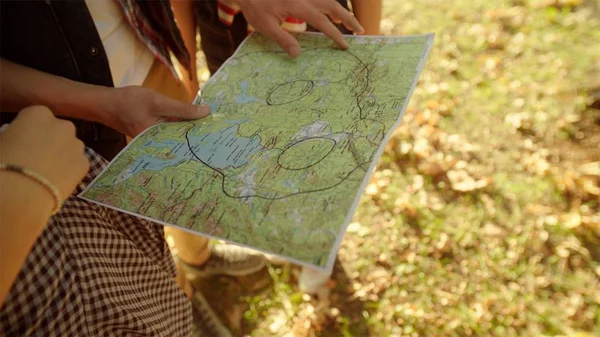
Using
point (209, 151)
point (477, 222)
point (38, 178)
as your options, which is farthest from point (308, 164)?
point (477, 222)

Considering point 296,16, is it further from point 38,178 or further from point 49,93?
point 38,178

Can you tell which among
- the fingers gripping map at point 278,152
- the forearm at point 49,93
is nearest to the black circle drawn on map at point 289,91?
the fingers gripping map at point 278,152

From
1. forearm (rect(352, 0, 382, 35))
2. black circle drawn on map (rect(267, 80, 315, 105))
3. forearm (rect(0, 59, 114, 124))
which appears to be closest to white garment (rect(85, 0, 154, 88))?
forearm (rect(0, 59, 114, 124))

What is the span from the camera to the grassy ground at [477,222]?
65.0 inches

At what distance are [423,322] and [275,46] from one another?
1170mm

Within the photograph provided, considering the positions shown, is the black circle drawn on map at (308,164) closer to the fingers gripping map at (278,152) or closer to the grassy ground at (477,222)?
the fingers gripping map at (278,152)

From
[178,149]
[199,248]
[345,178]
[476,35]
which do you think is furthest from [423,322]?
[476,35]

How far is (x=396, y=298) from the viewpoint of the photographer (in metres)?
1.73

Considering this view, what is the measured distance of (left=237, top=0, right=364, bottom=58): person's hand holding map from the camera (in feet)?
3.80

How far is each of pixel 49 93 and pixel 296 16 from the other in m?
0.65

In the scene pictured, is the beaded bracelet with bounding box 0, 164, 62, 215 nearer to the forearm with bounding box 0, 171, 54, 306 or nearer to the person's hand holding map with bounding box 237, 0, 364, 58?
the forearm with bounding box 0, 171, 54, 306

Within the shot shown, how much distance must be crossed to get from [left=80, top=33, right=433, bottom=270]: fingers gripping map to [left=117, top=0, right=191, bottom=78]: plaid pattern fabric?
0.22 metres

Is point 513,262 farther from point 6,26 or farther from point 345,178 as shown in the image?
point 6,26

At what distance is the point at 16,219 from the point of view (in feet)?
1.96
